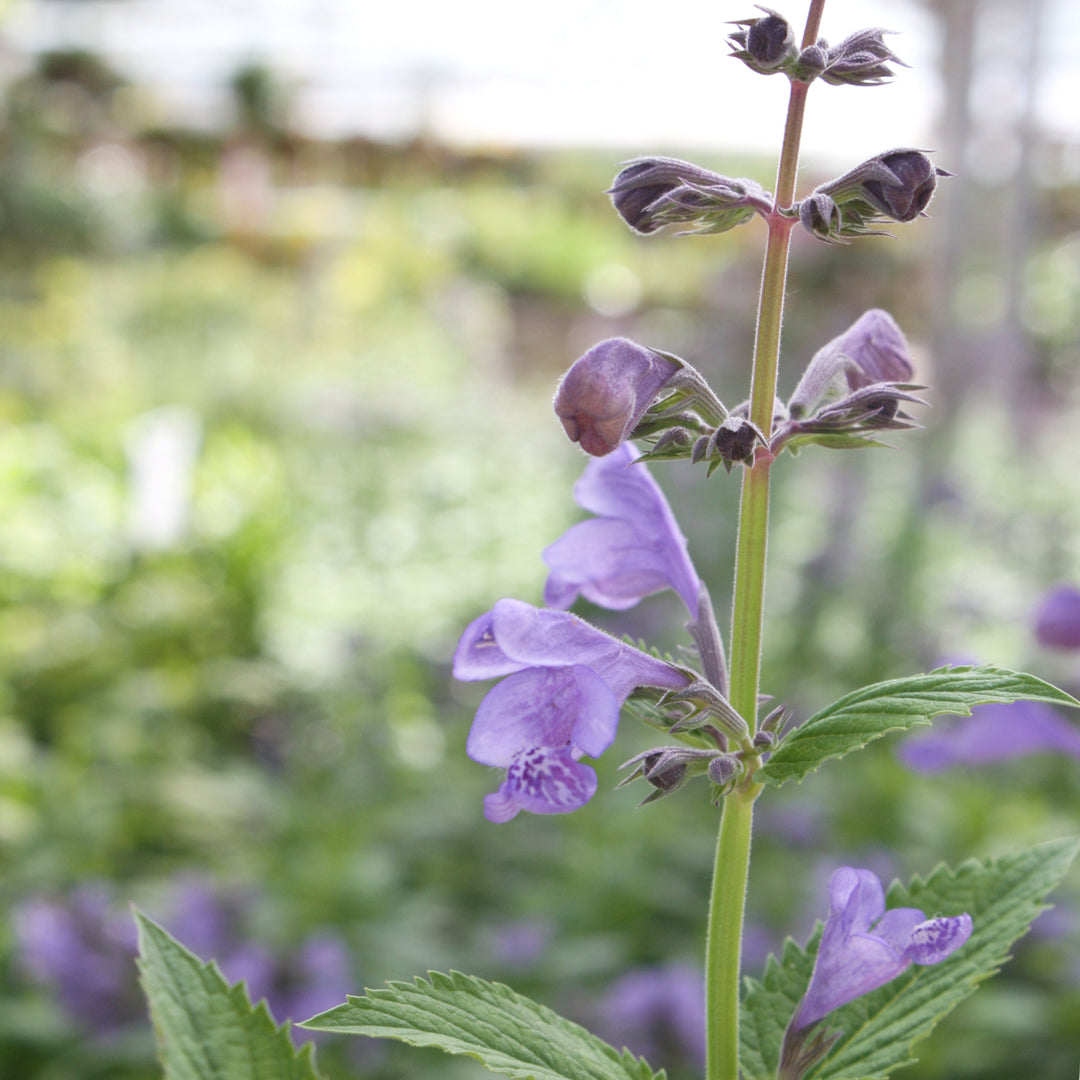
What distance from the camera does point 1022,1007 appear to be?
183 centimetres

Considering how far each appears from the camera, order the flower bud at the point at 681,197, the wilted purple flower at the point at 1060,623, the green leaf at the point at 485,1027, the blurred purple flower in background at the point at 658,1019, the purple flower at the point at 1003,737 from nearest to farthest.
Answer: the green leaf at the point at 485,1027, the flower bud at the point at 681,197, the purple flower at the point at 1003,737, the wilted purple flower at the point at 1060,623, the blurred purple flower in background at the point at 658,1019

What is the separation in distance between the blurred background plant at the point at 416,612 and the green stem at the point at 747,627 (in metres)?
1.24

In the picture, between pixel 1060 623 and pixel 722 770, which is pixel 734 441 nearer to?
pixel 722 770

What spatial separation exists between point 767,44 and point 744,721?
364mm

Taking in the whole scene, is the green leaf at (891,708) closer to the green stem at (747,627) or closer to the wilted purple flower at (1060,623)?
the green stem at (747,627)

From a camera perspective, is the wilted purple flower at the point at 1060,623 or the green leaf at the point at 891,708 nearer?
the green leaf at the point at 891,708

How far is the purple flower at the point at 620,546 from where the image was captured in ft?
2.55

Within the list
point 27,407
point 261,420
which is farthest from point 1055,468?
point 27,407

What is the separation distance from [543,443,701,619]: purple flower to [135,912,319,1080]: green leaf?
306 mm

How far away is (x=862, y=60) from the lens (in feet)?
2.06

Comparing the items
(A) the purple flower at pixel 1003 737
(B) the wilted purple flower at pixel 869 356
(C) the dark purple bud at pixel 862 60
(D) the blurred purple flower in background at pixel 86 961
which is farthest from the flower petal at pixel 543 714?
(D) the blurred purple flower in background at pixel 86 961

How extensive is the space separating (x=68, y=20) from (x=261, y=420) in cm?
1072

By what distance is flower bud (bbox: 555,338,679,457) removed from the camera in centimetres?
61

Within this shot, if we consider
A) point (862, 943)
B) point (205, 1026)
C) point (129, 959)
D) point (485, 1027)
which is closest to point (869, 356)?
point (862, 943)
